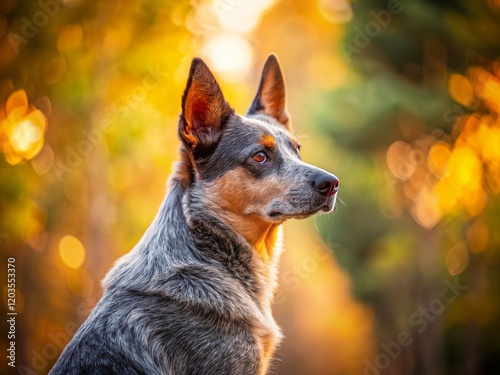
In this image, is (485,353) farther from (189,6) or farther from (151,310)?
(151,310)

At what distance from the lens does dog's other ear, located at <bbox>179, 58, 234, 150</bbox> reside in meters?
4.05

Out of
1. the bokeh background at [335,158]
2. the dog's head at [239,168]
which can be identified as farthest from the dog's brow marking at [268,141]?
the bokeh background at [335,158]

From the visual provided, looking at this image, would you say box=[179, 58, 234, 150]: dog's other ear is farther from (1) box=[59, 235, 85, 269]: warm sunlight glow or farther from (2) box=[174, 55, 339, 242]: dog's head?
(1) box=[59, 235, 85, 269]: warm sunlight glow

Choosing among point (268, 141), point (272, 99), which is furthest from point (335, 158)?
point (268, 141)

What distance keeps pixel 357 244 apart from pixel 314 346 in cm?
447

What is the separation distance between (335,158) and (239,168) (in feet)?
35.3

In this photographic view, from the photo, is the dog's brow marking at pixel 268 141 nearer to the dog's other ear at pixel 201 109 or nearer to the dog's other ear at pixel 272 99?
the dog's other ear at pixel 201 109

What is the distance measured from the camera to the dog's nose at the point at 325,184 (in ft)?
13.8

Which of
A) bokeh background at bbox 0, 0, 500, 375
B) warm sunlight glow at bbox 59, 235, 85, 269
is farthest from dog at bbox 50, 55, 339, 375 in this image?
warm sunlight glow at bbox 59, 235, 85, 269

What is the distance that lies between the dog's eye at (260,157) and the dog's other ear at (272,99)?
0.91 m

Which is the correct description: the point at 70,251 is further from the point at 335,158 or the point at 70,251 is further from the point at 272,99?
the point at 272,99

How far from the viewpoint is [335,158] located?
1474 cm

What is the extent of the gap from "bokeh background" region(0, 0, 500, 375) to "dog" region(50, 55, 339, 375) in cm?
772

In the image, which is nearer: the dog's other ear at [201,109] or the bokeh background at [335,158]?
the dog's other ear at [201,109]
